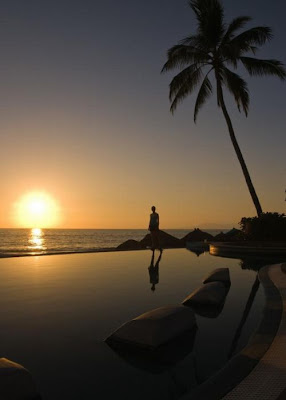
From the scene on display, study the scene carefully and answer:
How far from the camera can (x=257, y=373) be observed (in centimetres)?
290

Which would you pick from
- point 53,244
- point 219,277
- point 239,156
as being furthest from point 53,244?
point 219,277

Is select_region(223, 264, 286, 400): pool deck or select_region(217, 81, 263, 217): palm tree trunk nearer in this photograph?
select_region(223, 264, 286, 400): pool deck

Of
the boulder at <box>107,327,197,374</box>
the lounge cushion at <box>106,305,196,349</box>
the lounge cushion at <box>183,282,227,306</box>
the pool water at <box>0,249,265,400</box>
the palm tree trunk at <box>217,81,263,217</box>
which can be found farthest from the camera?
the palm tree trunk at <box>217,81,263,217</box>

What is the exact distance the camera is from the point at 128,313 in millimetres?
5344

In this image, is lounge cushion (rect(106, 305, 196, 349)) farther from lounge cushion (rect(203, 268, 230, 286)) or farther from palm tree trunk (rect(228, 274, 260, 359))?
lounge cushion (rect(203, 268, 230, 286))

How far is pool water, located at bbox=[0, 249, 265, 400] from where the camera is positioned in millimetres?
3043

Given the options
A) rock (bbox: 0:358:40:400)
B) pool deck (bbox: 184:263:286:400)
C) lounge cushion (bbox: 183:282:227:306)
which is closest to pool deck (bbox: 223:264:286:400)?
pool deck (bbox: 184:263:286:400)

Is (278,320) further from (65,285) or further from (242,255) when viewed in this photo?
(242,255)

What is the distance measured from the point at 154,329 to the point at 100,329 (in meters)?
0.98

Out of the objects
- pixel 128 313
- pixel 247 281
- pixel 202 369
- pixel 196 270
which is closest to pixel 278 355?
pixel 202 369

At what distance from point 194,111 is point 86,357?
64.6ft

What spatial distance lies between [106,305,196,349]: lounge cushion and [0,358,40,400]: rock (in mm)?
1408

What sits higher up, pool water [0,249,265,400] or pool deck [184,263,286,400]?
pool deck [184,263,286,400]

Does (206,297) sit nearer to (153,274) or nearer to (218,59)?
(153,274)
